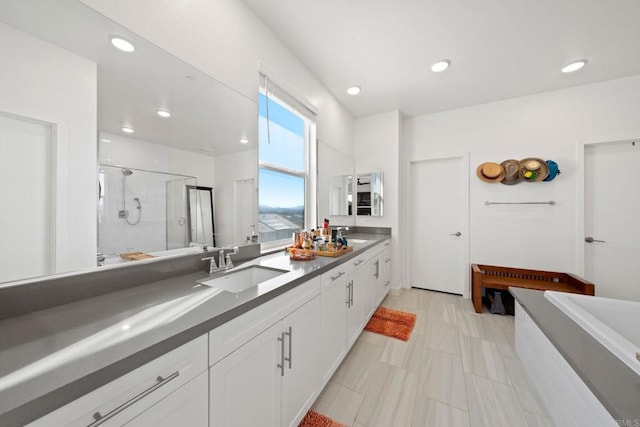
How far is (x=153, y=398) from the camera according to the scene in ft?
1.98

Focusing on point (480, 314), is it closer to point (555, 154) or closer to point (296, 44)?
point (555, 154)

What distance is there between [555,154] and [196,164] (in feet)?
12.5

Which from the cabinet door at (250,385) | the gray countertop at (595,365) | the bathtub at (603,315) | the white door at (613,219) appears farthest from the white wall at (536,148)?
the cabinet door at (250,385)

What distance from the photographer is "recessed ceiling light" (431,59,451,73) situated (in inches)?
86.3

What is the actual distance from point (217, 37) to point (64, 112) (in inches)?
37.4

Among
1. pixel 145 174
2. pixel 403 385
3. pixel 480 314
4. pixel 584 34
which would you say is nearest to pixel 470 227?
pixel 480 314

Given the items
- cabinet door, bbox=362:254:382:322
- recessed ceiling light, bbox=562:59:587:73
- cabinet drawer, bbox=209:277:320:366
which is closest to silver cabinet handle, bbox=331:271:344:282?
cabinet drawer, bbox=209:277:320:366

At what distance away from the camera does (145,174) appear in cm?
110

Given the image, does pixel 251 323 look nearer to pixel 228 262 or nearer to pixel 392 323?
pixel 228 262

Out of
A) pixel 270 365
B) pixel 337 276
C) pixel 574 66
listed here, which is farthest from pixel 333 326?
pixel 574 66

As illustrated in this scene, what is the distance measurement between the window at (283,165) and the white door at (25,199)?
1.12m

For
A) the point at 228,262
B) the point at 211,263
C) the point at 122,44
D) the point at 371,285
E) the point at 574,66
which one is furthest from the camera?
the point at 371,285

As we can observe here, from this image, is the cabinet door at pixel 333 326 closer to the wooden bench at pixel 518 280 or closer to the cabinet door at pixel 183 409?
the cabinet door at pixel 183 409

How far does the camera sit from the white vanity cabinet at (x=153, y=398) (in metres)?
0.49
